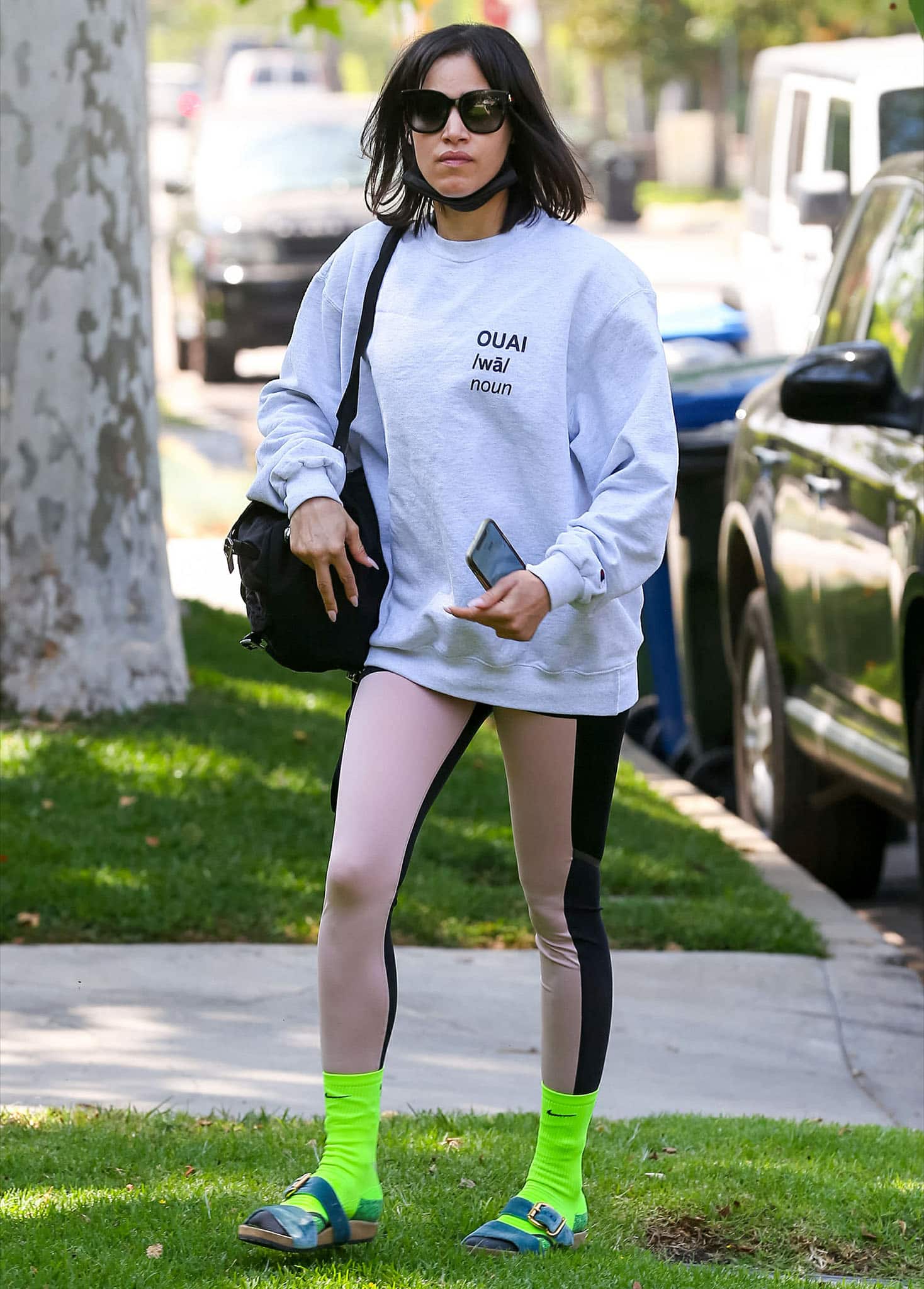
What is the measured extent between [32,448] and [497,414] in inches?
157

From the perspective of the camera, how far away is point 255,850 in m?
5.95

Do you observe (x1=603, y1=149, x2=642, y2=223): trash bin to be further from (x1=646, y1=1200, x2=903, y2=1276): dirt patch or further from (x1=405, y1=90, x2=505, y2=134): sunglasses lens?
(x1=646, y1=1200, x2=903, y2=1276): dirt patch

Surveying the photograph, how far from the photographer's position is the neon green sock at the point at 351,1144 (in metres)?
3.15

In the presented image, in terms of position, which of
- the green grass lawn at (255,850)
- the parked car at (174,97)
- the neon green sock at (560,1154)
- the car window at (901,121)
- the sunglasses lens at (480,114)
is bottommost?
the parked car at (174,97)

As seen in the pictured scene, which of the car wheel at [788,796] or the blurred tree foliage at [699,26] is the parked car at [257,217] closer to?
the car wheel at [788,796]

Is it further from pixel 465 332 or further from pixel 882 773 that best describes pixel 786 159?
pixel 465 332

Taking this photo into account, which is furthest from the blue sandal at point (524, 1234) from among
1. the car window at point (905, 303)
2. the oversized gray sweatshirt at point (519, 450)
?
the car window at point (905, 303)

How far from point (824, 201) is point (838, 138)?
26.1 inches

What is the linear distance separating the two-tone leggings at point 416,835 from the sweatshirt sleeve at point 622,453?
27 cm

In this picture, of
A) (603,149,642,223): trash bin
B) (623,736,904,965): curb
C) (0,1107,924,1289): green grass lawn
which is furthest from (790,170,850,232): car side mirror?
(603,149,642,223): trash bin

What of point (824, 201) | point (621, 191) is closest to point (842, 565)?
point (824, 201)

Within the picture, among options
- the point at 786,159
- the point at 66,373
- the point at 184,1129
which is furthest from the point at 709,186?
the point at 184,1129

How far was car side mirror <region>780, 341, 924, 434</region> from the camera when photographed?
16.9 feet

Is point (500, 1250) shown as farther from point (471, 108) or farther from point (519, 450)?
point (471, 108)
